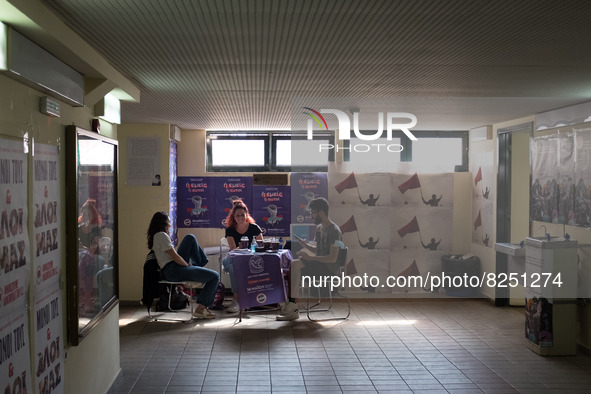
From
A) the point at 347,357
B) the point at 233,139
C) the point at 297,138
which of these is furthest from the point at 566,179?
the point at 233,139

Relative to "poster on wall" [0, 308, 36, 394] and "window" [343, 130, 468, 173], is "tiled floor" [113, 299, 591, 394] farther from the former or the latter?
"window" [343, 130, 468, 173]

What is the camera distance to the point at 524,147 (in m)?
7.93

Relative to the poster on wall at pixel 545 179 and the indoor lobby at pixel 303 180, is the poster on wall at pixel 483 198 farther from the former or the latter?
Answer: the poster on wall at pixel 545 179

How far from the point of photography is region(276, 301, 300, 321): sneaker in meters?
7.16

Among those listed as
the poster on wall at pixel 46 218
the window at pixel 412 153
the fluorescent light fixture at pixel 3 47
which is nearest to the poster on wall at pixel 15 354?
the poster on wall at pixel 46 218

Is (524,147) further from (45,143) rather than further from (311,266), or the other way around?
(45,143)

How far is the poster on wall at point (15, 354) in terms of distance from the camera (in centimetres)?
254

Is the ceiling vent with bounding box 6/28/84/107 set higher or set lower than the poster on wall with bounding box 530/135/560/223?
higher

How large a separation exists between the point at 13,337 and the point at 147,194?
5618mm

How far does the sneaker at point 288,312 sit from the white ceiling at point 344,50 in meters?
2.58

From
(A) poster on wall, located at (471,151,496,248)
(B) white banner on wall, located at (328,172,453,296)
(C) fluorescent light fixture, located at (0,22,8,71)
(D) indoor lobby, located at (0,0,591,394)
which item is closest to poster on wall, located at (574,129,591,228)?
(D) indoor lobby, located at (0,0,591,394)

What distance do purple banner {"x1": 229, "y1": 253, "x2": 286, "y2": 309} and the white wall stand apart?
7.12 feet

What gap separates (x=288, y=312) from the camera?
7191 millimetres

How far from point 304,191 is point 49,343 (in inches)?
233
